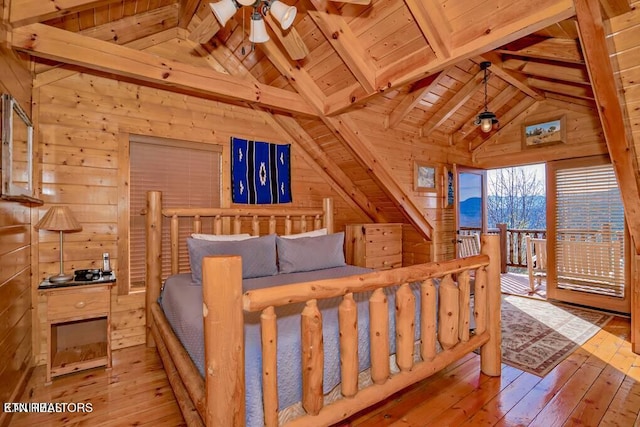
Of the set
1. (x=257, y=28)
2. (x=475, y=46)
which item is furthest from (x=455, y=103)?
(x=257, y=28)

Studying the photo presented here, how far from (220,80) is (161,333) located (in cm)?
207

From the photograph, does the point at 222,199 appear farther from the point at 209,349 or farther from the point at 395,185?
the point at 209,349

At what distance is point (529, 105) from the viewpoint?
427 centimetres

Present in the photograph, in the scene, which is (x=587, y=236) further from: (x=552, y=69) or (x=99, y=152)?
(x=99, y=152)

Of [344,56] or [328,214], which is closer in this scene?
[344,56]

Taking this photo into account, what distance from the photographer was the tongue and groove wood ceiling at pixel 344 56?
1993 mm

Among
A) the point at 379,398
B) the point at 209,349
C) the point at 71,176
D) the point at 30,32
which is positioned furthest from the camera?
the point at 71,176

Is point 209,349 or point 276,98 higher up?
point 276,98

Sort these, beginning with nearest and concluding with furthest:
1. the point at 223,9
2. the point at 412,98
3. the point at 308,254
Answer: the point at 223,9, the point at 308,254, the point at 412,98

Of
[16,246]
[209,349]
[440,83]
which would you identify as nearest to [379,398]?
[209,349]

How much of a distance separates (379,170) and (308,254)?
4.74 feet

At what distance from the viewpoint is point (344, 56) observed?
8.45 ft

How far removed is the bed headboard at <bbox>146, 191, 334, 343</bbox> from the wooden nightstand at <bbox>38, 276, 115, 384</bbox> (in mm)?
392

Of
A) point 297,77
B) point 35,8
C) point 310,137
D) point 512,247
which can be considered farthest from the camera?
point 512,247
